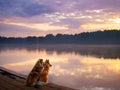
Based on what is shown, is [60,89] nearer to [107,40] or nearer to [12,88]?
[12,88]

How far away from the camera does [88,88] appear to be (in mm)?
14164

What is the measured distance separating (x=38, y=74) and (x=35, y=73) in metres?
0.12

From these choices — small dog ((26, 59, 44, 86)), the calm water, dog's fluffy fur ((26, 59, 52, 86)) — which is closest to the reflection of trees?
the calm water

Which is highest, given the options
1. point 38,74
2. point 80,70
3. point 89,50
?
point 38,74

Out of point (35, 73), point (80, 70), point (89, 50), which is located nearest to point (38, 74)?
point (35, 73)

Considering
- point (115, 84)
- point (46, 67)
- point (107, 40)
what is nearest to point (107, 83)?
point (115, 84)

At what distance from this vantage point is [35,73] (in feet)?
21.0

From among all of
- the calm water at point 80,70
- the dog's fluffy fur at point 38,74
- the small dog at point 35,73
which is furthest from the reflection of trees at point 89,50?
the small dog at point 35,73

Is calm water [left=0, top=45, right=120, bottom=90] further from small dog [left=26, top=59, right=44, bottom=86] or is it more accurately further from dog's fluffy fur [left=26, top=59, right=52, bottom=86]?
small dog [left=26, top=59, right=44, bottom=86]

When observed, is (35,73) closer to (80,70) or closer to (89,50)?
Result: (80,70)

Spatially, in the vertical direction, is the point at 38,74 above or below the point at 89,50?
above

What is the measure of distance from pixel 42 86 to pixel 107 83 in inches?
385

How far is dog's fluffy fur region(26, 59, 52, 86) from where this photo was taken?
6.41 metres

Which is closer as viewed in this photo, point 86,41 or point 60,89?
point 60,89
